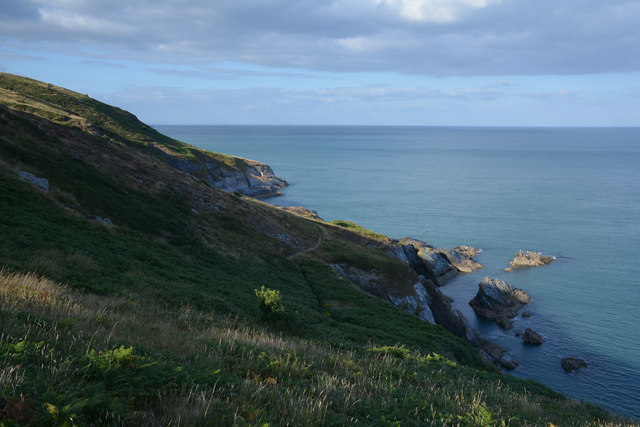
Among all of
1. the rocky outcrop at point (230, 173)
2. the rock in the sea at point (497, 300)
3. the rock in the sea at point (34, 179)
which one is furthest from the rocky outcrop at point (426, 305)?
the rocky outcrop at point (230, 173)

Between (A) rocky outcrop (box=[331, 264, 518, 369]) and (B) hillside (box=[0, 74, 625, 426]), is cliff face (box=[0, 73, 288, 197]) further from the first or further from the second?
(A) rocky outcrop (box=[331, 264, 518, 369])

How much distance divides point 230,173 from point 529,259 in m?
90.0

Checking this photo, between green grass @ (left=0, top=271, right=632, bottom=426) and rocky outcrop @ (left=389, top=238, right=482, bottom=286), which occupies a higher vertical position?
green grass @ (left=0, top=271, right=632, bottom=426)

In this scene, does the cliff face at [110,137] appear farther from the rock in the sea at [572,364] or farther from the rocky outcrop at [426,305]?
the rock in the sea at [572,364]

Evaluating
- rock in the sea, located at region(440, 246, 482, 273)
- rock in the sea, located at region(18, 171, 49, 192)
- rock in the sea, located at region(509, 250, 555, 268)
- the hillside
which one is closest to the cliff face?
the hillside

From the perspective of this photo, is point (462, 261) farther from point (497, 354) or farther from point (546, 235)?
point (497, 354)

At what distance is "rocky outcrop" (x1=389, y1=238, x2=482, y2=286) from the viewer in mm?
69831

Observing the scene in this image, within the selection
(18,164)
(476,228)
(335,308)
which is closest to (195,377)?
(335,308)

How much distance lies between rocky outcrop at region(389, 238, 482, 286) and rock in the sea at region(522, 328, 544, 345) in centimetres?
2030

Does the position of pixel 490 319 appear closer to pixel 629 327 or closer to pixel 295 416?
pixel 629 327

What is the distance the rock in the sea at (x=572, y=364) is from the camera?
4331 centimetres

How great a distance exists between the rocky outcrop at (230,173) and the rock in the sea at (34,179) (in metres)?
58.1

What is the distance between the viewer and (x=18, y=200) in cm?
2430

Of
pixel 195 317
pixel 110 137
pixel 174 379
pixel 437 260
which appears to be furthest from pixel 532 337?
pixel 110 137
